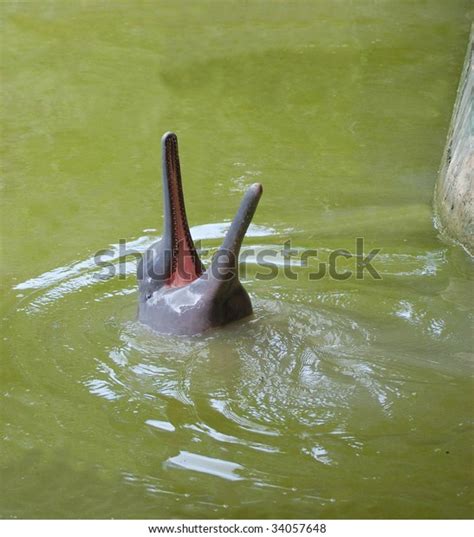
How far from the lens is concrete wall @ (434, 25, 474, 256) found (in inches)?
217

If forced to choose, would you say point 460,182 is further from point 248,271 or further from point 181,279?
point 181,279

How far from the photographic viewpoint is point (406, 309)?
4.66 metres

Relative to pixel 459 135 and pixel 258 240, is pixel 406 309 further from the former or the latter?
pixel 459 135

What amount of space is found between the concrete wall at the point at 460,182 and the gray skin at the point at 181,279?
1.60m

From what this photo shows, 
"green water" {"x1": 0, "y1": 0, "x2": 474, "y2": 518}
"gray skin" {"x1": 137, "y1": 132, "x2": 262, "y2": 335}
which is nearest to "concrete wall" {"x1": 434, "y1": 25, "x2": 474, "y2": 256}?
"green water" {"x1": 0, "y1": 0, "x2": 474, "y2": 518}

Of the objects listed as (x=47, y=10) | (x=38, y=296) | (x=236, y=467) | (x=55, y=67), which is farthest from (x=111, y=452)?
(x=47, y=10)

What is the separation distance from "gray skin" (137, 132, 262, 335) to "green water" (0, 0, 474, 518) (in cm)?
10

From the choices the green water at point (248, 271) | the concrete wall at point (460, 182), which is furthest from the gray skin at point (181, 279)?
the concrete wall at point (460, 182)

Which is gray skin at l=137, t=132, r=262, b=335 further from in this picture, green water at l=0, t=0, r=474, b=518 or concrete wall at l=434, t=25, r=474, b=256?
concrete wall at l=434, t=25, r=474, b=256

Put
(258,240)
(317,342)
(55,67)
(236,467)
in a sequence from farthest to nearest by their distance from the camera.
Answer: (55,67), (258,240), (317,342), (236,467)

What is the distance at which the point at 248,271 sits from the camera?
5125 mm

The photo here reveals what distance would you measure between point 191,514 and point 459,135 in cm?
352

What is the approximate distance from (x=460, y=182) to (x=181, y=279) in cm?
201

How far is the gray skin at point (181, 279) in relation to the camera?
13.9 ft
